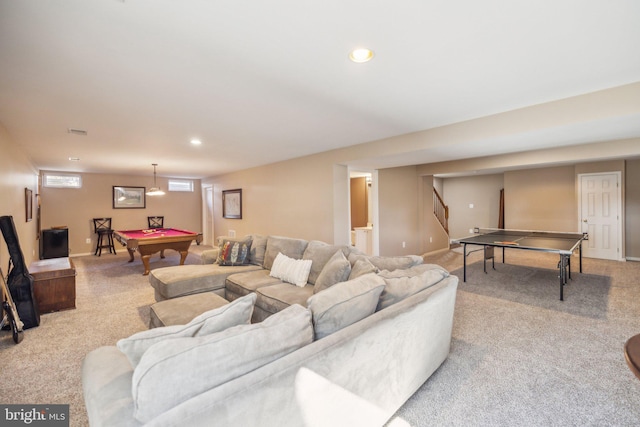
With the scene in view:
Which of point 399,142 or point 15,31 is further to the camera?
point 399,142

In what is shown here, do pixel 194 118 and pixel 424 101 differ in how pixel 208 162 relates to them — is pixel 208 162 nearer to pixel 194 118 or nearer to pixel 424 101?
pixel 194 118

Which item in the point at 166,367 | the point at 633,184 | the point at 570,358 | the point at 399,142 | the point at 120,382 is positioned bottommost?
the point at 570,358

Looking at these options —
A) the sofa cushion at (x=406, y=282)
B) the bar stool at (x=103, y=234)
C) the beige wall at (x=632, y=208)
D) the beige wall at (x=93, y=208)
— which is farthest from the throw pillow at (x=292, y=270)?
the beige wall at (x=632, y=208)

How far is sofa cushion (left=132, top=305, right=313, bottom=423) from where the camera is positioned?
3.05ft

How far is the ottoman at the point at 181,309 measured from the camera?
2246 millimetres

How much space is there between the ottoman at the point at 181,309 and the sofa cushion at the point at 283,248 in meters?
1.07

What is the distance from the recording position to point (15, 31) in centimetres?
160

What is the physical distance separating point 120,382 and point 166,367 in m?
0.41

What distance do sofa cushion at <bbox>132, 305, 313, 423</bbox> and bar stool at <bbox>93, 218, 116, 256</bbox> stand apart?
27.8 ft

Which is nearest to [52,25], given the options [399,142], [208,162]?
[399,142]

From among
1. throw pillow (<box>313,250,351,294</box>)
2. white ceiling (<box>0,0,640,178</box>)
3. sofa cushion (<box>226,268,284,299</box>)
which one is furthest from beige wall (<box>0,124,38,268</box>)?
throw pillow (<box>313,250,351,294</box>)

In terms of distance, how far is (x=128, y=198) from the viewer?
8422mm

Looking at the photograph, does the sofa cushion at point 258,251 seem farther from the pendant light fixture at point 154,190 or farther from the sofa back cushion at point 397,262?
the pendant light fixture at point 154,190

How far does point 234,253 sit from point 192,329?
267 centimetres
